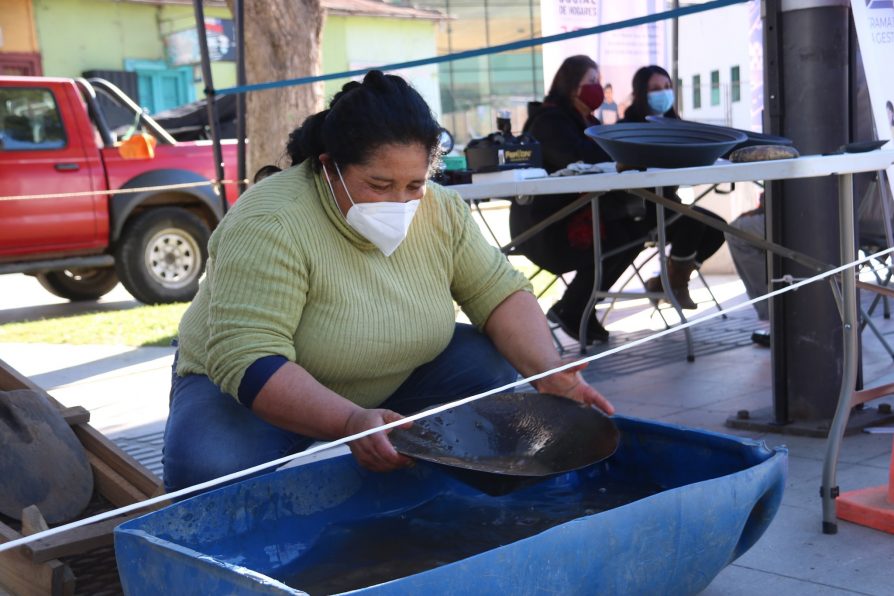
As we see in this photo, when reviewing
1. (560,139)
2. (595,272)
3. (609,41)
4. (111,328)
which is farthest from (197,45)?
(595,272)

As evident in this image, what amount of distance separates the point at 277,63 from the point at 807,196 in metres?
5.36

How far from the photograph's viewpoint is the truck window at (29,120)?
8.76 metres

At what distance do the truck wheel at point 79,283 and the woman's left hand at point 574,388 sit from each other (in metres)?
7.93

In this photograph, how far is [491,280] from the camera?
2818mm

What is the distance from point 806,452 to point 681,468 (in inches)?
43.9

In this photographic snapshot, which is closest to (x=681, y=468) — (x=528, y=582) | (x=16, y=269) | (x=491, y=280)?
(x=491, y=280)

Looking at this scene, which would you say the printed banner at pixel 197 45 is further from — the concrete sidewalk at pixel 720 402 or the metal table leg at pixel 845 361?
the metal table leg at pixel 845 361

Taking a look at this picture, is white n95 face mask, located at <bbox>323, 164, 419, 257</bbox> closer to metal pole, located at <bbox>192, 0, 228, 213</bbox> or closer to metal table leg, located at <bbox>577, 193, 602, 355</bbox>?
metal table leg, located at <bbox>577, 193, 602, 355</bbox>

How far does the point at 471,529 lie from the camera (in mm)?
2525

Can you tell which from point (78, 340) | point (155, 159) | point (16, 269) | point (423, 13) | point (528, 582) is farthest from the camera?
point (423, 13)

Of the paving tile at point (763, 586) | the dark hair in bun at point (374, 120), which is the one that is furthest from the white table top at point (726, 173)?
the paving tile at point (763, 586)

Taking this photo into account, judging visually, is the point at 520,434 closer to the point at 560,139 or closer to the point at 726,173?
the point at 726,173

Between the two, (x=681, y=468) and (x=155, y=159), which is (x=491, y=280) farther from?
(x=155, y=159)

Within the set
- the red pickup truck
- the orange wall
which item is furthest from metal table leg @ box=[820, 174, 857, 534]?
the orange wall
